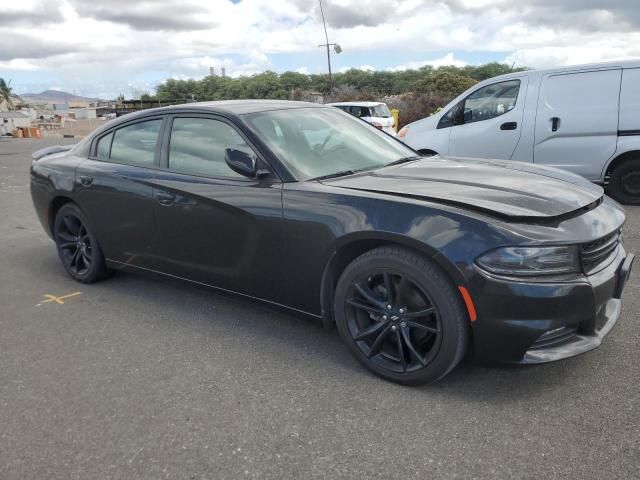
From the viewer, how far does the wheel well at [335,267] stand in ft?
9.53

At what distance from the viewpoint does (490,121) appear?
7348mm

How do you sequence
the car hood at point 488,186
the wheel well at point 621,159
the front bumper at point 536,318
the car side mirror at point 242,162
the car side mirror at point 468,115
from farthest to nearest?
1. the car side mirror at point 468,115
2. the wheel well at point 621,159
3. the car side mirror at point 242,162
4. the car hood at point 488,186
5. the front bumper at point 536,318

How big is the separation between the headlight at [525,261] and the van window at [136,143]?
99.0 inches

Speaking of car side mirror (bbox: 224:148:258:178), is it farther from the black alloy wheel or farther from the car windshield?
the black alloy wheel

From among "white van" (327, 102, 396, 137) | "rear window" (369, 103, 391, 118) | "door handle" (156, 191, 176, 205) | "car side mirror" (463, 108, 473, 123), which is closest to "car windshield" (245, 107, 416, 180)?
"door handle" (156, 191, 176, 205)

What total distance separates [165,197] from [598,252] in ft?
8.60

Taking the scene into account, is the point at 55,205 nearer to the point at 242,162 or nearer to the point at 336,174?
the point at 242,162

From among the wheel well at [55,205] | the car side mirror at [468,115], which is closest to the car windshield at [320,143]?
the wheel well at [55,205]

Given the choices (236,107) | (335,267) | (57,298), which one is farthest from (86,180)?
(335,267)

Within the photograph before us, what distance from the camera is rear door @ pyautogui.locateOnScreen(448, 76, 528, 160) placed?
7.17 meters

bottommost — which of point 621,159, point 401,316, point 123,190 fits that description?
point 401,316

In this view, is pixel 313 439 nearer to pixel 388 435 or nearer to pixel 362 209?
pixel 388 435

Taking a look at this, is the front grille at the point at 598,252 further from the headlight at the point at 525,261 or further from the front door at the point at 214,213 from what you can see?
the front door at the point at 214,213

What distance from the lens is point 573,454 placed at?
2.25 m
